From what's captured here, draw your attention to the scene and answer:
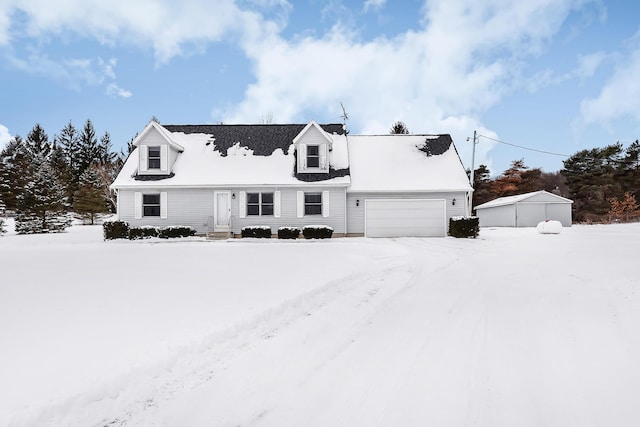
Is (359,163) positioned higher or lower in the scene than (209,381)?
higher

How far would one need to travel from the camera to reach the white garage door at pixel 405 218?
62.3 feet

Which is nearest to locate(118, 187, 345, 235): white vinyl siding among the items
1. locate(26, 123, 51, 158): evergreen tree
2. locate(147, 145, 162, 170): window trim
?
locate(147, 145, 162, 170): window trim

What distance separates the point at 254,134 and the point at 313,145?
446 centimetres

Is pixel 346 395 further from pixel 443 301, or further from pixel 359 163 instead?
pixel 359 163

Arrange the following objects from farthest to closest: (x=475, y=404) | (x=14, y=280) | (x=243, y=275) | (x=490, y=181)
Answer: (x=490, y=181)
(x=243, y=275)
(x=14, y=280)
(x=475, y=404)

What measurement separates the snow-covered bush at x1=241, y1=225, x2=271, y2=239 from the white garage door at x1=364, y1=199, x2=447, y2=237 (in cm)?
557

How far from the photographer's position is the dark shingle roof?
2072 cm

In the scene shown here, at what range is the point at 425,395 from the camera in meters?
2.79

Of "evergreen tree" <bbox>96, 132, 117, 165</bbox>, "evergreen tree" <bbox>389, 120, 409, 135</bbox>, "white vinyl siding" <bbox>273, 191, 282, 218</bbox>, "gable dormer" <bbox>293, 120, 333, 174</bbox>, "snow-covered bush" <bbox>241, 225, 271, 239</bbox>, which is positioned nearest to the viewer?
"snow-covered bush" <bbox>241, 225, 271, 239</bbox>

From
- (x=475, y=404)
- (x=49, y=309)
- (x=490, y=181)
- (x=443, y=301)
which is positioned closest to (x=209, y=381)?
(x=475, y=404)

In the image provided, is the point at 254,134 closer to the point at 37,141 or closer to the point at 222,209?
the point at 222,209

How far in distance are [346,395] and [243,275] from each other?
4.70 metres

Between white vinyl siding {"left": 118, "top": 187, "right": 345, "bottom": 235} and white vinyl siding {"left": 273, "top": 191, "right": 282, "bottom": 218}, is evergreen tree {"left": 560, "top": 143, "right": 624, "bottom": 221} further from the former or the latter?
white vinyl siding {"left": 273, "top": 191, "right": 282, "bottom": 218}

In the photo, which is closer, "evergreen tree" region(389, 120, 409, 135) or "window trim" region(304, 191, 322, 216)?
"window trim" region(304, 191, 322, 216)
